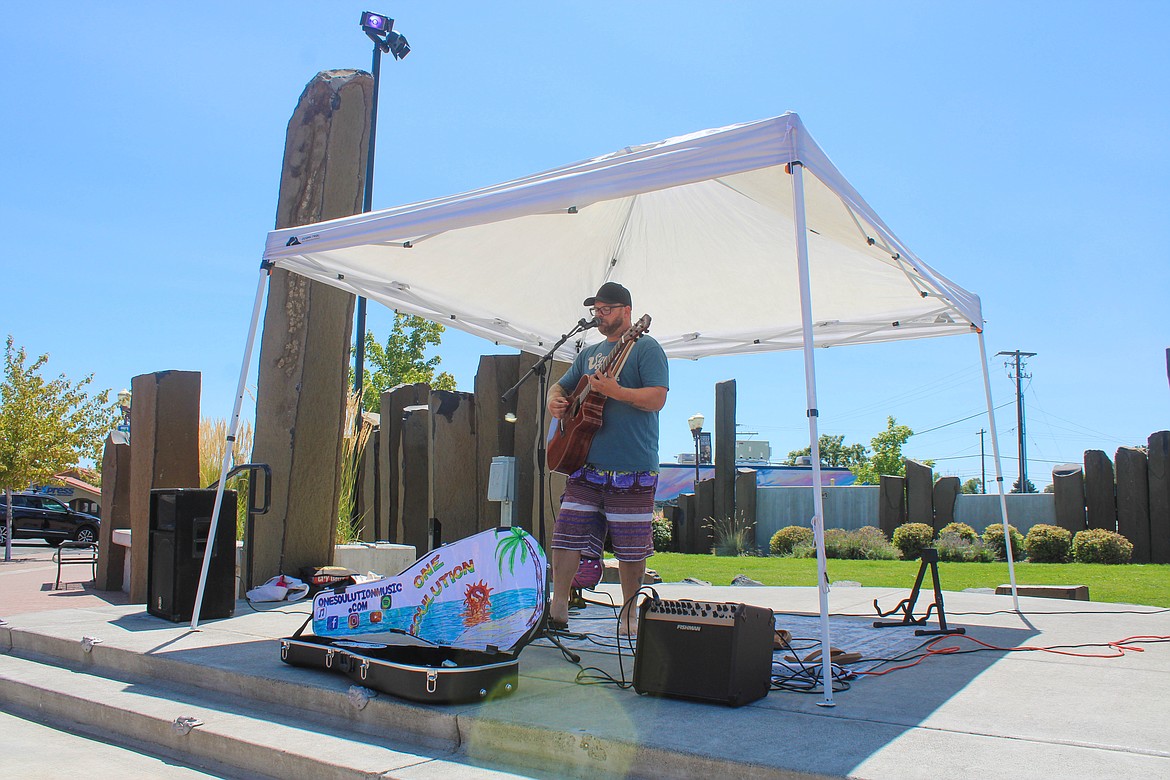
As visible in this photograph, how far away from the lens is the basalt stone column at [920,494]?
1502 cm

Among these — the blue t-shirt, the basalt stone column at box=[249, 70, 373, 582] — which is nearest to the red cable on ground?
the blue t-shirt

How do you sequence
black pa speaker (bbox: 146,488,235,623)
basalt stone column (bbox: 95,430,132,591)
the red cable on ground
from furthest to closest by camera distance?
basalt stone column (bbox: 95,430,132,591) < black pa speaker (bbox: 146,488,235,623) < the red cable on ground

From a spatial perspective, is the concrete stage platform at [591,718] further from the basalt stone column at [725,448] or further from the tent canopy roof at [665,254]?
the basalt stone column at [725,448]

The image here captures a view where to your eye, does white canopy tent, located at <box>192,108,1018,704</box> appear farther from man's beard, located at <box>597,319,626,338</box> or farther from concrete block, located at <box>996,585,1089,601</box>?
concrete block, located at <box>996,585,1089,601</box>

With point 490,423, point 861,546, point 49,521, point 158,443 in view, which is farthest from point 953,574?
point 49,521

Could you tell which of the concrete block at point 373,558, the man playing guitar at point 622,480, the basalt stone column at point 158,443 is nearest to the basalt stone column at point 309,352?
the concrete block at point 373,558

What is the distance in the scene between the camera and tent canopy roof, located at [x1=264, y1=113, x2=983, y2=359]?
3.71 m

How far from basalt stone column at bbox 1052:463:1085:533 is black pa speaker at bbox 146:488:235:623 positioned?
42.6 feet

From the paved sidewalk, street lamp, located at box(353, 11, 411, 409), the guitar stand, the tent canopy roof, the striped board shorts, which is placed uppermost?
street lamp, located at box(353, 11, 411, 409)

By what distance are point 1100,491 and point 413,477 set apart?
35.8 feet

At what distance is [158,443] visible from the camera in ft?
20.4

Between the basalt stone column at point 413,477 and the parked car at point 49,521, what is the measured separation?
17.0 meters

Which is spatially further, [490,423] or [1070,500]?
[1070,500]

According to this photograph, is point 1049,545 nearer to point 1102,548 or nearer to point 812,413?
point 1102,548
